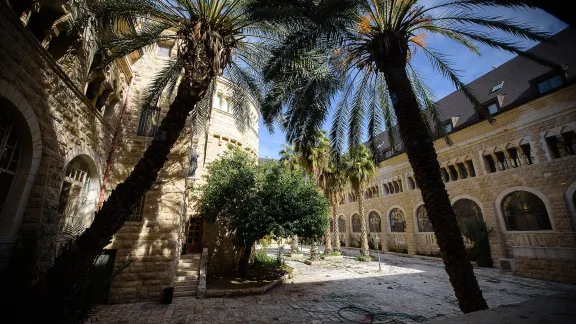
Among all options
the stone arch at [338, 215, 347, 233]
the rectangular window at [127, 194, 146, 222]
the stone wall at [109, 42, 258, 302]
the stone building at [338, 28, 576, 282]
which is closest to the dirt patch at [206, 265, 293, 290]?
the stone wall at [109, 42, 258, 302]

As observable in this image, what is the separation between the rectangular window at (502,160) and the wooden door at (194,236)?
19779 mm

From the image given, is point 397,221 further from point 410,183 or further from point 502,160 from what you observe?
point 502,160

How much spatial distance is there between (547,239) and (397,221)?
1141 centimetres

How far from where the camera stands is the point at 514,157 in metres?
15.0

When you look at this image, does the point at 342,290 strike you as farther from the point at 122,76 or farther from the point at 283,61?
the point at 122,76

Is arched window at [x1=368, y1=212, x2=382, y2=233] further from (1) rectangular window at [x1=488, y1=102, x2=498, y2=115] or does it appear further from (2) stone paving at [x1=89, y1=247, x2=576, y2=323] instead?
(1) rectangular window at [x1=488, y1=102, x2=498, y2=115]

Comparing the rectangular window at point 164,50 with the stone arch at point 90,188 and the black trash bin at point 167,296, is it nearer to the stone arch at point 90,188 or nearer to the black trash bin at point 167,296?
the stone arch at point 90,188

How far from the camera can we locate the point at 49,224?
17.0ft

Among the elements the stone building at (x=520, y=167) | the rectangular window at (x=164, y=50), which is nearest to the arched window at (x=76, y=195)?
the rectangular window at (x=164, y=50)

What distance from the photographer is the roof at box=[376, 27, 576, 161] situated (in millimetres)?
14234

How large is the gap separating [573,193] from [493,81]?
10.5m

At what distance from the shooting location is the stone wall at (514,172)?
1245cm

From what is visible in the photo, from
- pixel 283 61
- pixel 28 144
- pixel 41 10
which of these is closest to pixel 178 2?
pixel 41 10

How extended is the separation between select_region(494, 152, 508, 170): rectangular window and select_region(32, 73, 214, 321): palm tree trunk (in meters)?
19.4
